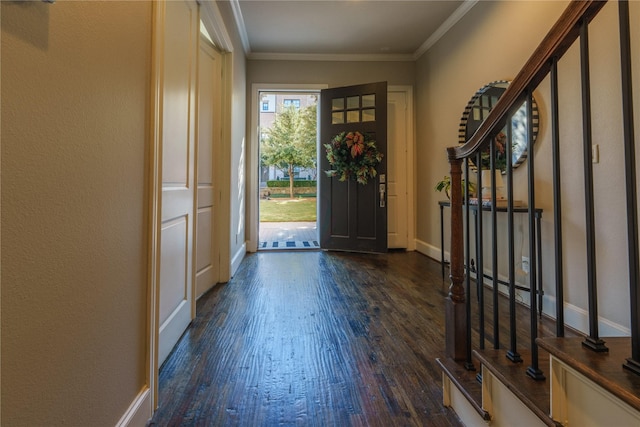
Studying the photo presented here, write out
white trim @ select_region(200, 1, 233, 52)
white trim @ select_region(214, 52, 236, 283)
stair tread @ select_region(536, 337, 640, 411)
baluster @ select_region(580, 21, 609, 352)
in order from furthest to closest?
white trim @ select_region(214, 52, 236, 283) → white trim @ select_region(200, 1, 233, 52) → baluster @ select_region(580, 21, 609, 352) → stair tread @ select_region(536, 337, 640, 411)

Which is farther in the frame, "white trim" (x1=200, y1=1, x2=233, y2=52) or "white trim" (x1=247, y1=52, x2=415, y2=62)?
"white trim" (x1=247, y1=52, x2=415, y2=62)

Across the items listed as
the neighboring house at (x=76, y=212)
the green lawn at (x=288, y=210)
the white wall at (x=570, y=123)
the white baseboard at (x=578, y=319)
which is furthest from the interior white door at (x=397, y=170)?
the green lawn at (x=288, y=210)

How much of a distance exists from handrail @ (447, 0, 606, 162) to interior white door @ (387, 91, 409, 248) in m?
3.44

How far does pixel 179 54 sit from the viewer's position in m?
1.78

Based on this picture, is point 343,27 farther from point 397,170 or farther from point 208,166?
point 208,166

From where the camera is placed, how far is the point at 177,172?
1.81m

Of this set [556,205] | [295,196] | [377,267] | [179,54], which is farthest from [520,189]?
[295,196]

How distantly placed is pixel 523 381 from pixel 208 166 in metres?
2.58

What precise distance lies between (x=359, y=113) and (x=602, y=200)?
10.1ft

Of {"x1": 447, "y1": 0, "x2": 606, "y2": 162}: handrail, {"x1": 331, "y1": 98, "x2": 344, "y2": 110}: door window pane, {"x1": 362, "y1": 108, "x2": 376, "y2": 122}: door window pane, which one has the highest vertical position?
{"x1": 331, "y1": 98, "x2": 344, "y2": 110}: door window pane

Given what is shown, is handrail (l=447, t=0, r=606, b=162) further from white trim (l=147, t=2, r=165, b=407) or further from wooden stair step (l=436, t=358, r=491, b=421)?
white trim (l=147, t=2, r=165, b=407)

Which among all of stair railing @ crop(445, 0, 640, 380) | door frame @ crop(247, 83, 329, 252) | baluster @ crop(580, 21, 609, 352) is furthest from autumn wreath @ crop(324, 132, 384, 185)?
baluster @ crop(580, 21, 609, 352)

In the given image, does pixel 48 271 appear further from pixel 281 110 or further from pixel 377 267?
pixel 281 110

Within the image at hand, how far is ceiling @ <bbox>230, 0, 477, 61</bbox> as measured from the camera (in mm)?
3316
